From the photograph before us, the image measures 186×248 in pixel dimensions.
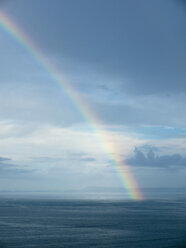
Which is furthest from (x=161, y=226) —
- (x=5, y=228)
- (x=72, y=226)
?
(x=5, y=228)

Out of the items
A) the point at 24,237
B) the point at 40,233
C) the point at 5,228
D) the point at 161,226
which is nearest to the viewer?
the point at 24,237

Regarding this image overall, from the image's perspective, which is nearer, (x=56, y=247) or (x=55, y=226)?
(x=56, y=247)

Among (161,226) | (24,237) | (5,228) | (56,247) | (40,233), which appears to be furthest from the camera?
(161,226)

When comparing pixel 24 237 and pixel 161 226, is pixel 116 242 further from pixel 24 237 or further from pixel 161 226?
pixel 161 226

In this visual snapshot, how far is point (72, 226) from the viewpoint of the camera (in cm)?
9544

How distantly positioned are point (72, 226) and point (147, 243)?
28500mm

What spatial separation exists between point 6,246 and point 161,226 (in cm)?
4626

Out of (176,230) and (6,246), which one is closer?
(6,246)

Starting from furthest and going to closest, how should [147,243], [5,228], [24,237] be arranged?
1. [5,228]
2. [24,237]
3. [147,243]

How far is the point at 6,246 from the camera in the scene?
6850 centimetres

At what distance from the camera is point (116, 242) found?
7312cm

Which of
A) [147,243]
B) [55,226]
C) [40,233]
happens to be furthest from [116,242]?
[55,226]

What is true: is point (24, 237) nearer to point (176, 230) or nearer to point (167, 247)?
point (167, 247)

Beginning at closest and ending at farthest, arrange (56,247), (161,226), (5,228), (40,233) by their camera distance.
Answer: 1. (56,247)
2. (40,233)
3. (5,228)
4. (161,226)
